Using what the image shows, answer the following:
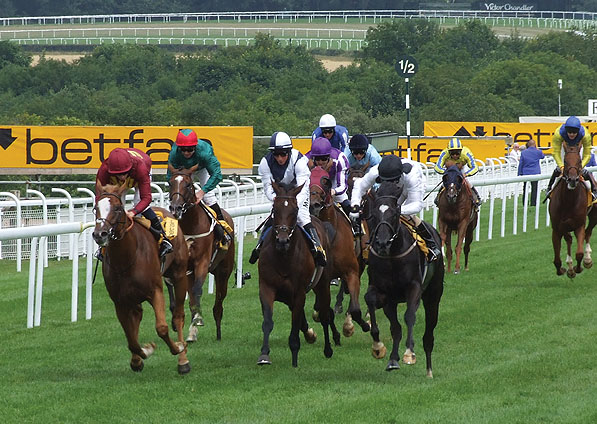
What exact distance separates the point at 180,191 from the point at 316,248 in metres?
1.38

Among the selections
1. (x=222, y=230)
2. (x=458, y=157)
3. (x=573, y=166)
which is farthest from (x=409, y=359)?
(x=458, y=157)

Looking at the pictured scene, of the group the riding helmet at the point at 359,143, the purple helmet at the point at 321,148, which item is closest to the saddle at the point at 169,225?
the purple helmet at the point at 321,148

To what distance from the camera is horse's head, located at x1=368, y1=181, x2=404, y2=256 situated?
8.93m

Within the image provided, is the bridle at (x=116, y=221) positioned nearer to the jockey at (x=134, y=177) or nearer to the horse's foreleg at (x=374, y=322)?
the jockey at (x=134, y=177)

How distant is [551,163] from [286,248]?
23290 mm

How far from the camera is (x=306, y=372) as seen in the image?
9.30 meters

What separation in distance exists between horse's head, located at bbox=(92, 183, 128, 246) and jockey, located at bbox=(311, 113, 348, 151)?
4027 millimetres

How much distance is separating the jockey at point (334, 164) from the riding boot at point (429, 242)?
70.5 inches

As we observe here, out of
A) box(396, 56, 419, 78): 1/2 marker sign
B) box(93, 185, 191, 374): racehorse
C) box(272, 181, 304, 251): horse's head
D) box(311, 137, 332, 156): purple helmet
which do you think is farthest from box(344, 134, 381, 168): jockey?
box(396, 56, 419, 78): 1/2 marker sign

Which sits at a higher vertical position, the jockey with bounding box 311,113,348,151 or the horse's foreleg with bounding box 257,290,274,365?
the jockey with bounding box 311,113,348,151

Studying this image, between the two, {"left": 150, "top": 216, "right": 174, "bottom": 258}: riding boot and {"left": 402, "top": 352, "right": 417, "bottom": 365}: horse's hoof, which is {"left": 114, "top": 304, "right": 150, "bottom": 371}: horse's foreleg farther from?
{"left": 402, "top": 352, "right": 417, "bottom": 365}: horse's hoof

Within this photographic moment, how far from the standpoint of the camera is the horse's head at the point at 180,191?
34.1 feet

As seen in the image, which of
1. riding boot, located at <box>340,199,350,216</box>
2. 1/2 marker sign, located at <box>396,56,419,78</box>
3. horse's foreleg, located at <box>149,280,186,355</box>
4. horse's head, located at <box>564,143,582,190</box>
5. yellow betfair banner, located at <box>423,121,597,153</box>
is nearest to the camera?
horse's foreleg, located at <box>149,280,186,355</box>

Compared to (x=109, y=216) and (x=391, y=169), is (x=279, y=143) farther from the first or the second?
(x=109, y=216)
